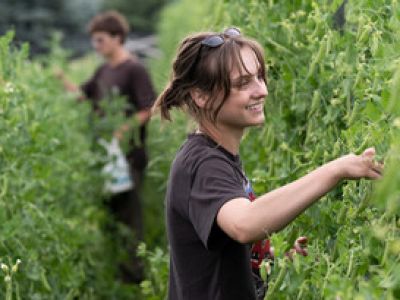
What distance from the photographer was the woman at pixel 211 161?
2109mm

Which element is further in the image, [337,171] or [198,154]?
[198,154]

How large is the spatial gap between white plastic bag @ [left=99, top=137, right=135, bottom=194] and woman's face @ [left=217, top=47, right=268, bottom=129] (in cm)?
357

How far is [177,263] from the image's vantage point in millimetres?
2336

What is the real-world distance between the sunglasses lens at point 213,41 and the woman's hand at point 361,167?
1.83ft

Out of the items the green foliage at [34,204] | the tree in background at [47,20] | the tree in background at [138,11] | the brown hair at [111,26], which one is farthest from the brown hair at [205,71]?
the tree in background at [138,11]

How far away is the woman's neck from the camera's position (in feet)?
7.68

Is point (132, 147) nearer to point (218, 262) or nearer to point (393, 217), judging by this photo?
point (218, 262)

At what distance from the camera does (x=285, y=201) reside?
6.34ft

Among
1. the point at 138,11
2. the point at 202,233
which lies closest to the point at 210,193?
the point at 202,233

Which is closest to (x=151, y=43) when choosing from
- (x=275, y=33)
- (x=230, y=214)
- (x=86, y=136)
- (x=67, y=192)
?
(x=86, y=136)

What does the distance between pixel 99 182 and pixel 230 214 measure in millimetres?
3927

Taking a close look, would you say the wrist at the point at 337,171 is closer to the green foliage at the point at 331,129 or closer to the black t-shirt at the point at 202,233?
the green foliage at the point at 331,129

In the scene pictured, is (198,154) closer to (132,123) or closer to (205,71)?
(205,71)

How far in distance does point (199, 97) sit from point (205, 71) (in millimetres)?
76
